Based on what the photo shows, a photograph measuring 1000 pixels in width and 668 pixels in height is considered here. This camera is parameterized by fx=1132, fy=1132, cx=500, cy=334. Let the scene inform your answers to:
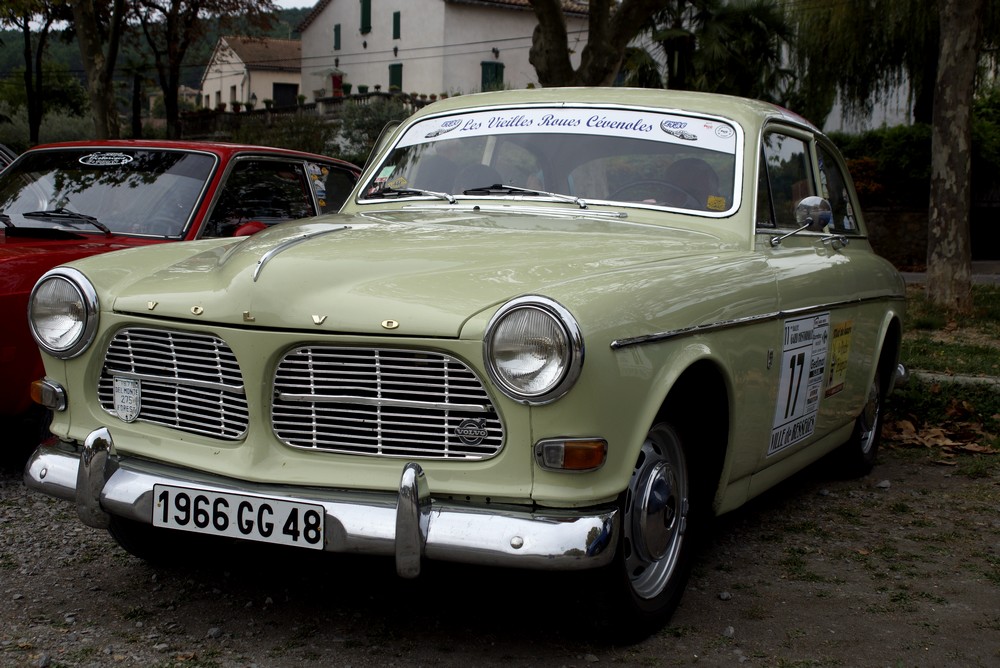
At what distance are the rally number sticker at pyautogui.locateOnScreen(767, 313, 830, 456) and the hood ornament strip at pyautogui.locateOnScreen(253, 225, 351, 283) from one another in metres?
1.61

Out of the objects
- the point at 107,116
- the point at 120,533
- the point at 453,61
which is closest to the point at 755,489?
the point at 120,533

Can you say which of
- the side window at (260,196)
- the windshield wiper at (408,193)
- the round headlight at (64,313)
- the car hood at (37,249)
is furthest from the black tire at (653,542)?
the side window at (260,196)

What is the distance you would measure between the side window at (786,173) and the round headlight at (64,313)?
2.55m

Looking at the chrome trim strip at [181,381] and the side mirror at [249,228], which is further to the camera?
the side mirror at [249,228]

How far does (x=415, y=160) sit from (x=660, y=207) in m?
1.14

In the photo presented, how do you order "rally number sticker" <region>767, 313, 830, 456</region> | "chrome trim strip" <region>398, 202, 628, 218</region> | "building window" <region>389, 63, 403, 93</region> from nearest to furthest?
1. "rally number sticker" <region>767, 313, 830, 456</region>
2. "chrome trim strip" <region>398, 202, 628, 218</region>
3. "building window" <region>389, 63, 403, 93</region>

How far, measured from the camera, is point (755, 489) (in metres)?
4.02

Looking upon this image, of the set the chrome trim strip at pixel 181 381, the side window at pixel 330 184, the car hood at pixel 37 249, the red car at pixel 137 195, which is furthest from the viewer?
the side window at pixel 330 184

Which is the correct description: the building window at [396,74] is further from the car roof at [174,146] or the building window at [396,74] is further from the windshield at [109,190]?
the windshield at [109,190]

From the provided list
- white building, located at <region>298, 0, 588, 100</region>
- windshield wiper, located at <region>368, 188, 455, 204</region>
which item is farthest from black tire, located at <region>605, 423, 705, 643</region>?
white building, located at <region>298, 0, 588, 100</region>

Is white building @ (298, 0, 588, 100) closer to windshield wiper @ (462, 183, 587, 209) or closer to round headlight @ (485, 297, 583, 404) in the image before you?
windshield wiper @ (462, 183, 587, 209)

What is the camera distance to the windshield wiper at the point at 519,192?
14.0ft

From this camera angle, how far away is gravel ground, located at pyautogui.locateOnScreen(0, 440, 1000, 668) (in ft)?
10.6

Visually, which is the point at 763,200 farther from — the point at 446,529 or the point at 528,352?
the point at 446,529
